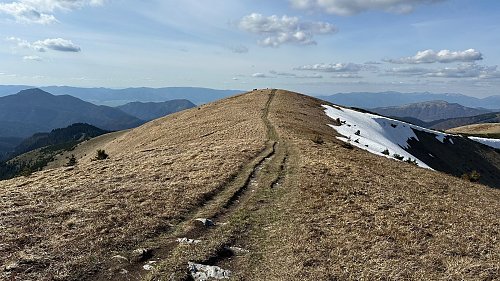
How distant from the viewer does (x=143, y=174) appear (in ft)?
89.0

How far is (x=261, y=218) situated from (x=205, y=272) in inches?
241

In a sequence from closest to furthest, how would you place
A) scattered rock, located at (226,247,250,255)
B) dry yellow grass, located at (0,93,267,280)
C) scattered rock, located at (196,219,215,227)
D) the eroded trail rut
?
1. the eroded trail rut
2. dry yellow grass, located at (0,93,267,280)
3. scattered rock, located at (226,247,250,255)
4. scattered rock, located at (196,219,215,227)

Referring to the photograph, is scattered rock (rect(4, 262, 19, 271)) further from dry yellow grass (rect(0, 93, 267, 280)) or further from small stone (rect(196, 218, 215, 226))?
small stone (rect(196, 218, 215, 226))

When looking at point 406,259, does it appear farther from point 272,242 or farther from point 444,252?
point 272,242

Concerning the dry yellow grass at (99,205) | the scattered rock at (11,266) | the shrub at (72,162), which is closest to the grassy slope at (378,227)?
the dry yellow grass at (99,205)

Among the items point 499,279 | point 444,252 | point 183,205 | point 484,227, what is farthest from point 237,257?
point 484,227

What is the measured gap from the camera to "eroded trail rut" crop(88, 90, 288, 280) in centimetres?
1294

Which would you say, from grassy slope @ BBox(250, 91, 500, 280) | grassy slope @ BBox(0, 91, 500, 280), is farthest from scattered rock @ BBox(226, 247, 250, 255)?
grassy slope @ BBox(250, 91, 500, 280)

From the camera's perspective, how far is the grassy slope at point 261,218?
1383cm

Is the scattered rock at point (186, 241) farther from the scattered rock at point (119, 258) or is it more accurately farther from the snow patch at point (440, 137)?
the snow patch at point (440, 137)

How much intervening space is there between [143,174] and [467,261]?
68.1ft

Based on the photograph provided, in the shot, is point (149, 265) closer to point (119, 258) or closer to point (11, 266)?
point (119, 258)

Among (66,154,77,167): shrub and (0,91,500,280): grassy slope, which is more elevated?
(0,91,500,280): grassy slope

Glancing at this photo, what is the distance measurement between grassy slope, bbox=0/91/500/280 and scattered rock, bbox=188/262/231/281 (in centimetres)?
29
